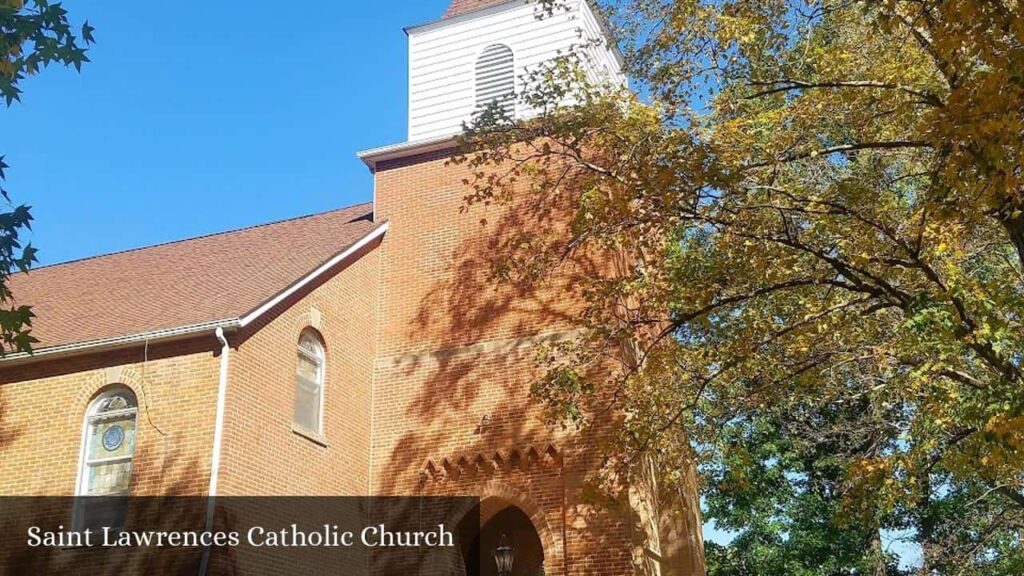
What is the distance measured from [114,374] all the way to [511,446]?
6.40 meters

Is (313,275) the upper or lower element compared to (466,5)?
lower

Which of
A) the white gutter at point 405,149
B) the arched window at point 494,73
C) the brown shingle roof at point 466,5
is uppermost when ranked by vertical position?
the brown shingle roof at point 466,5

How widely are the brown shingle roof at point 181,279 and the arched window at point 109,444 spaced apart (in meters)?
1.04

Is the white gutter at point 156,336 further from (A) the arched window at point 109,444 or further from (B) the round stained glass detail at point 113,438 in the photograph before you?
(B) the round stained glass detail at point 113,438

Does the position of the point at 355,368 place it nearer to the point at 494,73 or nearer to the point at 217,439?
the point at 217,439

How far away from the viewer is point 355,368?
17.7 m

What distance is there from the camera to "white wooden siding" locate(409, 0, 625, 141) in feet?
67.9

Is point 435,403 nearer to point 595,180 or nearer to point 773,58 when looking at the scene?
point 595,180

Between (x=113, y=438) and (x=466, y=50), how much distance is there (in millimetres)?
11027

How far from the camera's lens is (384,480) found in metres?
17.3

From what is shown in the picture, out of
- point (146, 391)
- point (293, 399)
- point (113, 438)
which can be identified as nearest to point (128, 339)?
point (146, 391)

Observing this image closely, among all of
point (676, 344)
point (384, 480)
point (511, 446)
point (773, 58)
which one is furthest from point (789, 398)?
point (384, 480)

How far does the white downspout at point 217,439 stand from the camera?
43.9 ft

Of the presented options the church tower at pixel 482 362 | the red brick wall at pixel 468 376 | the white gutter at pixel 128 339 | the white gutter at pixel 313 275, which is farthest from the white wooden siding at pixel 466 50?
the white gutter at pixel 128 339
